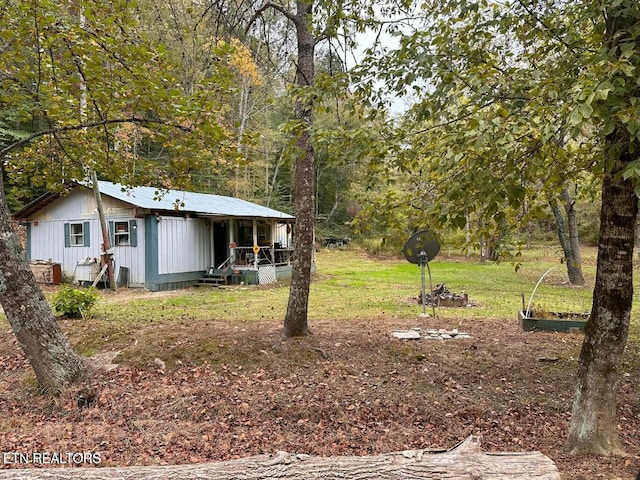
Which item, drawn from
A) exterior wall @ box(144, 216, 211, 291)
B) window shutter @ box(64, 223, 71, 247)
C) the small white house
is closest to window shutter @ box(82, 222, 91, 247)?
the small white house

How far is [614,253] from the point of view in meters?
3.01

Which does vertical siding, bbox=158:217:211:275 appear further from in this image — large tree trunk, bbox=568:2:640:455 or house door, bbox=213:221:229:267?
large tree trunk, bbox=568:2:640:455

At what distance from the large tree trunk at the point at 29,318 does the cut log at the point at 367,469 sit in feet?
8.62

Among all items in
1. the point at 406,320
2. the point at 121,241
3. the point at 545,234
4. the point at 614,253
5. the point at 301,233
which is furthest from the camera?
the point at 545,234

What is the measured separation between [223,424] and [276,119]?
2942cm

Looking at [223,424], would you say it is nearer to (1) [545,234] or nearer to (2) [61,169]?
(2) [61,169]

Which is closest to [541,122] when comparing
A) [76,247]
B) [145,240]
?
[145,240]

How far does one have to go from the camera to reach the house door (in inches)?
647

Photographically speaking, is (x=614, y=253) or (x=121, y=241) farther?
(x=121, y=241)

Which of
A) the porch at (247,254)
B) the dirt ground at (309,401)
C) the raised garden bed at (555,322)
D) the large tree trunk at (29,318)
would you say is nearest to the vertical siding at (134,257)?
the porch at (247,254)

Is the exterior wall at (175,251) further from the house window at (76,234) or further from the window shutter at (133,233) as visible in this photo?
the house window at (76,234)

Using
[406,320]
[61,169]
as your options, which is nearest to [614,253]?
[406,320]

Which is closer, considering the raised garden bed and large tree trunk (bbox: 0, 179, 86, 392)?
large tree trunk (bbox: 0, 179, 86, 392)

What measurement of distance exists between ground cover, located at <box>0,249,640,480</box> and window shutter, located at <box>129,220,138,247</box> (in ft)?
20.9
